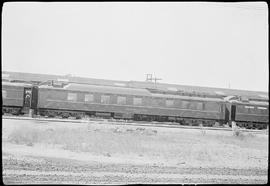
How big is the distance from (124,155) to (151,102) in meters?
12.4

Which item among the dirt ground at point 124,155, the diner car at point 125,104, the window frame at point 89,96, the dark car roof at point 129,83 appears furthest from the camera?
the dark car roof at point 129,83

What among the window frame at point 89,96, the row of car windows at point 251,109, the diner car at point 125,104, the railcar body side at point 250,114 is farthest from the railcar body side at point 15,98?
the row of car windows at point 251,109

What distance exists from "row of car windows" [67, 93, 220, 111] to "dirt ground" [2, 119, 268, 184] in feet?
17.3

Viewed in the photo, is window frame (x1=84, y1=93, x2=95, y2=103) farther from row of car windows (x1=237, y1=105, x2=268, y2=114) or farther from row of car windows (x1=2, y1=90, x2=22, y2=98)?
row of car windows (x1=237, y1=105, x2=268, y2=114)

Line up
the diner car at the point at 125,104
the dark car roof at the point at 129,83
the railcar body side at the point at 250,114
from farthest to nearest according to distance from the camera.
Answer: the dark car roof at the point at 129,83 → the railcar body side at the point at 250,114 → the diner car at the point at 125,104

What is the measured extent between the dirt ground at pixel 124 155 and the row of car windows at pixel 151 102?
17.3 ft

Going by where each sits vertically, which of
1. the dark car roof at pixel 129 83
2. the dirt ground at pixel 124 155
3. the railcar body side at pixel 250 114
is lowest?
the dirt ground at pixel 124 155

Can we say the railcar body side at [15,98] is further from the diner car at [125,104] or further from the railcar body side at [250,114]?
the railcar body side at [250,114]

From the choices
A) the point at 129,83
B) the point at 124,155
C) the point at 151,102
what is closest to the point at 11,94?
the point at 151,102

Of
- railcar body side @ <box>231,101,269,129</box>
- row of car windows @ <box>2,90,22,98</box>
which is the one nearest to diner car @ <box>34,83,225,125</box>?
railcar body side @ <box>231,101,269,129</box>

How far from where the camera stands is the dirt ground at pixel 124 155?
9.10 m

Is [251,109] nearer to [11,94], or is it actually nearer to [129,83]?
[129,83]

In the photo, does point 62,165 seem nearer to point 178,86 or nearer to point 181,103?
point 181,103

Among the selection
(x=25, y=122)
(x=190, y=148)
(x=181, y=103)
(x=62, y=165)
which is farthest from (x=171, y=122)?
(x=62, y=165)
